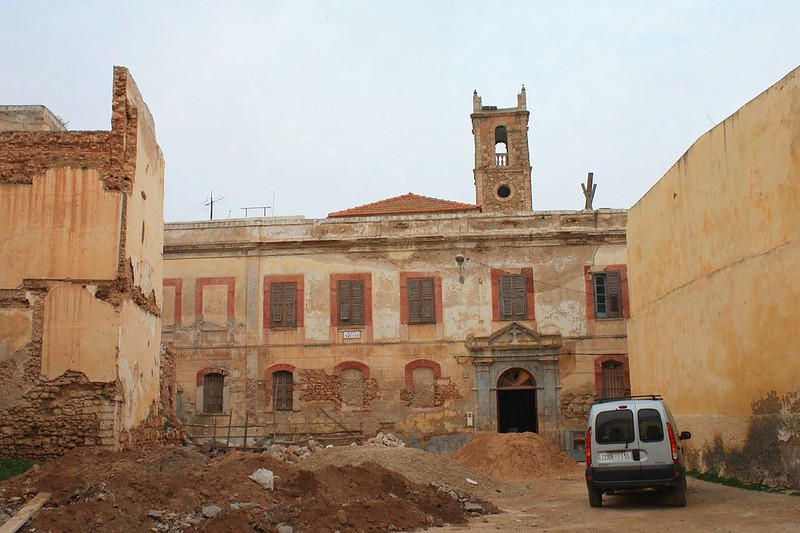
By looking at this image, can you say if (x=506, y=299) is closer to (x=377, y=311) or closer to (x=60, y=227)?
(x=377, y=311)

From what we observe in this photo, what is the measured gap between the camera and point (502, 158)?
2000 inches

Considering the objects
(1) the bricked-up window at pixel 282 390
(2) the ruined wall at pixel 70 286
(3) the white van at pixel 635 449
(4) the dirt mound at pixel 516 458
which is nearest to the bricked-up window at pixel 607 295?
(4) the dirt mound at pixel 516 458

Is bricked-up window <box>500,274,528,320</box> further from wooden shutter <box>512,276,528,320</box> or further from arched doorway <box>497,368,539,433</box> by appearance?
arched doorway <box>497,368,539,433</box>

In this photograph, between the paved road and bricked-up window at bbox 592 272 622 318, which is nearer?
the paved road

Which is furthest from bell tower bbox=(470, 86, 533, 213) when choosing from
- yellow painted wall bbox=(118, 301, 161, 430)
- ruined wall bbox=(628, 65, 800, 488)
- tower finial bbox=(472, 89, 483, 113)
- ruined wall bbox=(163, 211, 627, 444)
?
yellow painted wall bbox=(118, 301, 161, 430)

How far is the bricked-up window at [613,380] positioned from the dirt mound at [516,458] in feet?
12.3

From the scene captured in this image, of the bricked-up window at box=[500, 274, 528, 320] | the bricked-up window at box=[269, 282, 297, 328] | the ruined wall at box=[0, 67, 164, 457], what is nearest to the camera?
the ruined wall at box=[0, 67, 164, 457]

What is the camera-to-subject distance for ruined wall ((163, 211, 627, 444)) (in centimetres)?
2789

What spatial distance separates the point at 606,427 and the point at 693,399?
5.46 meters

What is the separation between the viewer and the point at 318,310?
28609mm

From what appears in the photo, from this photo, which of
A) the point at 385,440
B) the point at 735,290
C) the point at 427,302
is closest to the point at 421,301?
the point at 427,302

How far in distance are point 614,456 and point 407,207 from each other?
23572mm

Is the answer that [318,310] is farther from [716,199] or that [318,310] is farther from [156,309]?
[716,199]

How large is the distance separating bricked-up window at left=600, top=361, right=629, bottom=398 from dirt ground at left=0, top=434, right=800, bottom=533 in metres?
11.2
